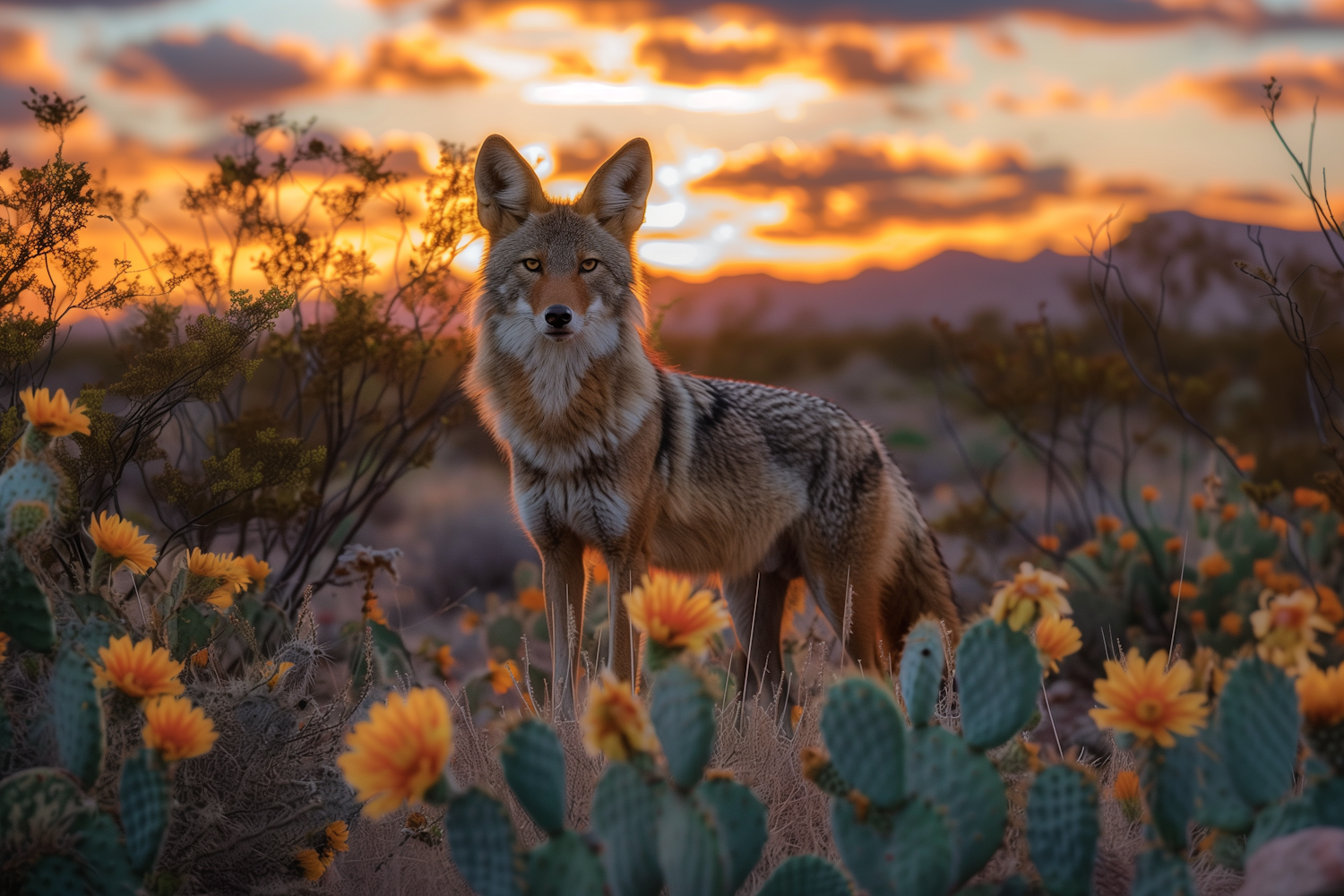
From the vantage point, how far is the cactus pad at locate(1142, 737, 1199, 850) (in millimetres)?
2209

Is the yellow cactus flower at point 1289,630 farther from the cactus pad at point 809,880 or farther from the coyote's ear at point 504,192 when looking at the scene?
the coyote's ear at point 504,192

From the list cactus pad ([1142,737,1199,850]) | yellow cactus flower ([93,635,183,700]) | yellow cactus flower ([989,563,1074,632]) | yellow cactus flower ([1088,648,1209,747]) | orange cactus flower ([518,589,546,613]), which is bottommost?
orange cactus flower ([518,589,546,613])

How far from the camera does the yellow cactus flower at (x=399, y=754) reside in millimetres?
1848

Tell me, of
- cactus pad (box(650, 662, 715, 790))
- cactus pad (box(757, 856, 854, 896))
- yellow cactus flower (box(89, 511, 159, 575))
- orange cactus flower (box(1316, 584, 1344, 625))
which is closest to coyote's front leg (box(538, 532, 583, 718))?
yellow cactus flower (box(89, 511, 159, 575))

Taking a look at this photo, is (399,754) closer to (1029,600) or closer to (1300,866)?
(1029,600)

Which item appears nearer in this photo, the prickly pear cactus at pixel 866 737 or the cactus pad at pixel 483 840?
the cactus pad at pixel 483 840

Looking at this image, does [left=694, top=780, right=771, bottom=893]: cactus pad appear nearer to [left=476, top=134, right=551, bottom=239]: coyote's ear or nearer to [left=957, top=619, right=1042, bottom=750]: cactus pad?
[left=957, top=619, right=1042, bottom=750]: cactus pad

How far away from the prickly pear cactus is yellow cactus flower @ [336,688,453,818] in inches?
30.5

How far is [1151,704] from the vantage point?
6.83 ft

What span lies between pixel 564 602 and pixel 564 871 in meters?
2.63

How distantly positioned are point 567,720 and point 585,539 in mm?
765

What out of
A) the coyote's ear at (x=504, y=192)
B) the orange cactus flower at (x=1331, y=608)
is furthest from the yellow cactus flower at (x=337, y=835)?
the orange cactus flower at (x=1331, y=608)

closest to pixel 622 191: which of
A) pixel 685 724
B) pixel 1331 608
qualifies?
pixel 685 724

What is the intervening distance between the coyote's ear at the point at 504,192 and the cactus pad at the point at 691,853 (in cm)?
331
